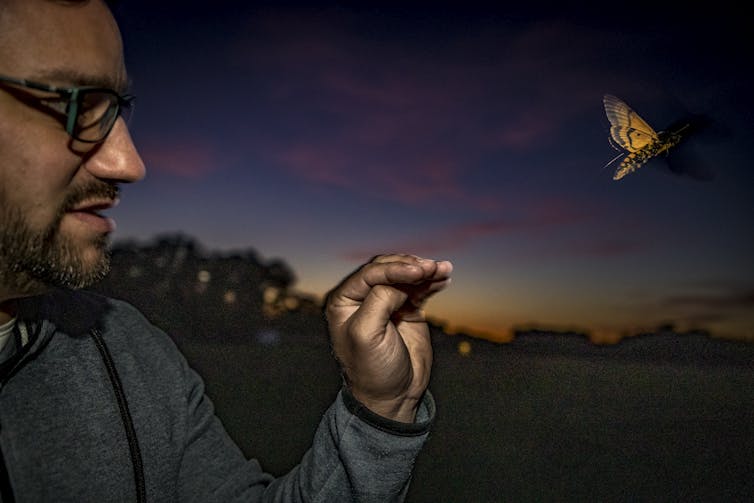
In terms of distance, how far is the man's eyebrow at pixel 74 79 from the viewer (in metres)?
1.19

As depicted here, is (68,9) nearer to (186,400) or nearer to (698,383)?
(186,400)

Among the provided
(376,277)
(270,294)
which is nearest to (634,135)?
(376,277)

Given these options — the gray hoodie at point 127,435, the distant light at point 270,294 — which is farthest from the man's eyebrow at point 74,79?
the distant light at point 270,294

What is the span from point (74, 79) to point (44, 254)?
18.2 inches

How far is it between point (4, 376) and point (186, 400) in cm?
55

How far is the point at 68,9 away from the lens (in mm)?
1248

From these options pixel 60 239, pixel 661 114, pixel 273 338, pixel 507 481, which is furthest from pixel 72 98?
pixel 273 338

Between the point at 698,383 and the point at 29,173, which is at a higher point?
the point at 29,173

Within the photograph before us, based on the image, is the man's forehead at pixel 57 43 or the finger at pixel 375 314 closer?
the man's forehead at pixel 57 43

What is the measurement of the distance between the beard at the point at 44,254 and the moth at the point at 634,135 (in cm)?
148

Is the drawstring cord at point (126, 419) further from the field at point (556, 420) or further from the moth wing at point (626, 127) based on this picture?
the field at point (556, 420)

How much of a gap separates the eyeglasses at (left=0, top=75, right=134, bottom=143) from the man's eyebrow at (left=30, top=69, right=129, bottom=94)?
12 millimetres

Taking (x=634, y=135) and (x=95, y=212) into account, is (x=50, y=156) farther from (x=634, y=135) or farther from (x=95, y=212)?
(x=634, y=135)

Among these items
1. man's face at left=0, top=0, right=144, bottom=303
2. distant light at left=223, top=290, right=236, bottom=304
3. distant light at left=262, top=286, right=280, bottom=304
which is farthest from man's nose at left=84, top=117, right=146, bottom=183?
distant light at left=223, top=290, right=236, bottom=304
